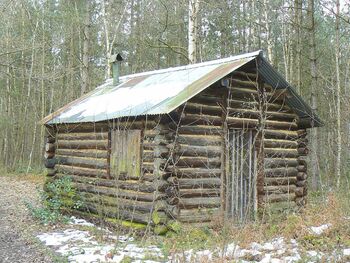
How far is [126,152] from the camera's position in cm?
1107

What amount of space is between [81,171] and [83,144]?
2.50 ft

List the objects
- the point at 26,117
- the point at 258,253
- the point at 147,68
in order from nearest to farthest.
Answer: the point at 258,253 < the point at 26,117 < the point at 147,68

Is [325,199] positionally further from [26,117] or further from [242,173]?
[26,117]

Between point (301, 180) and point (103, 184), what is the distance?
568cm

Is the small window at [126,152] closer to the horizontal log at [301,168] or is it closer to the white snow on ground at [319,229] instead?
the white snow on ground at [319,229]

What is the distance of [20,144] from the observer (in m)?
29.0

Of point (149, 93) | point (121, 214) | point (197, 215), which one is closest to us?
point (197, 215)

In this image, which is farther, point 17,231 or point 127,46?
point 127,46

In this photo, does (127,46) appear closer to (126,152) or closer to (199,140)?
(126,152)

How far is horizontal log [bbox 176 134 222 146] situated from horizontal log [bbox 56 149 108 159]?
2.52m

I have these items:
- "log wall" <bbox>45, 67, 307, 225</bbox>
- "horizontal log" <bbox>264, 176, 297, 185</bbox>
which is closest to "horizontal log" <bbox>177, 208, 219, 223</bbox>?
"log wall" <bbox>45, 67, 307, 225</bbox>

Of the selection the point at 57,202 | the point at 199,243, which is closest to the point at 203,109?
the point at 199,243

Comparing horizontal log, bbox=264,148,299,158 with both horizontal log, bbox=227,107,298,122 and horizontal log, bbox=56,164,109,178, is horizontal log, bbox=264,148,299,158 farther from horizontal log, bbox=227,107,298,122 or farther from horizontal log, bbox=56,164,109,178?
horizontal log, bbox=56,164,109,178

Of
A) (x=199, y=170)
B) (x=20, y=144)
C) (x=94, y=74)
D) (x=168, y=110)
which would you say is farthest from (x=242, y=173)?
(x=20, y=144)
